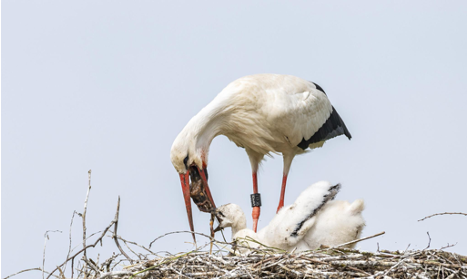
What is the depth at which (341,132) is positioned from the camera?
6.54 metres

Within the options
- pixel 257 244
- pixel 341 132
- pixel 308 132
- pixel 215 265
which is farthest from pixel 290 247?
pixel 341 132

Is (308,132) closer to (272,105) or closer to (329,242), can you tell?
(272,105)

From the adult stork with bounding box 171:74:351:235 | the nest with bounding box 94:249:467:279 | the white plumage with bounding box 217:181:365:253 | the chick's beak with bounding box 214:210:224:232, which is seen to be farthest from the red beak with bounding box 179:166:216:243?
the nest with bounding box 94:249:467:279

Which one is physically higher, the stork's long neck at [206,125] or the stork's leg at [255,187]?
the stork's long neck at [206,125]

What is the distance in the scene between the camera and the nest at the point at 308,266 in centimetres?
371

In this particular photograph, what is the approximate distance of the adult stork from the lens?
520cm

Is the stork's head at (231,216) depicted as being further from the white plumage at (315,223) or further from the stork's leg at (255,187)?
the stork's leg at (255,187)

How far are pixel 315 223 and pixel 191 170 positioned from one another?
125cm

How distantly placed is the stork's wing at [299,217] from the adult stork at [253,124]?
0.85 m

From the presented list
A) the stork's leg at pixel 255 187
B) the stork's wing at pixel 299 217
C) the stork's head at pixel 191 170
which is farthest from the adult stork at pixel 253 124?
the stork's wing at pixel 299 217

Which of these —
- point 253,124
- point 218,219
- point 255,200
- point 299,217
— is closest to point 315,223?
point 299,217

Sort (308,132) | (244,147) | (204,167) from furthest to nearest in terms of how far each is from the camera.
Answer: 1. (244,147)
2. (308,132)
3. (204,167)

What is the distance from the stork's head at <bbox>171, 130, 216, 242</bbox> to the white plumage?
791 mm

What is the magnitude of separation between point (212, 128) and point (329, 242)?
149 centimetres
